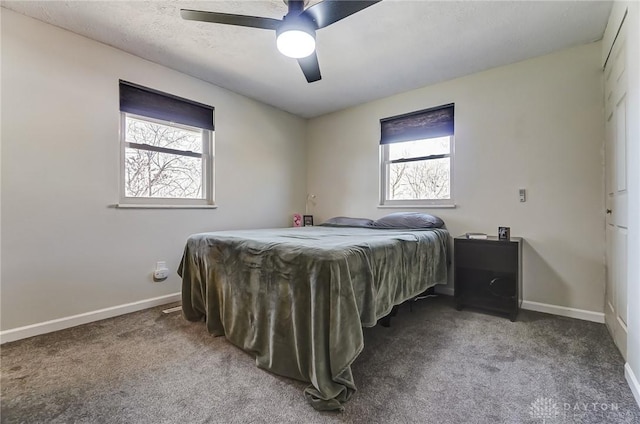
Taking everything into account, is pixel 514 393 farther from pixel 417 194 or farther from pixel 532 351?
pixel 417 194

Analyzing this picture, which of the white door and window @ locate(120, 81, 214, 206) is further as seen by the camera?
window @ locate(120, 81, 214, 206)

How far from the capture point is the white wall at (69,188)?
2043 mm

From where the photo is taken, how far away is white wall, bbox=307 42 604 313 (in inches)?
94.0

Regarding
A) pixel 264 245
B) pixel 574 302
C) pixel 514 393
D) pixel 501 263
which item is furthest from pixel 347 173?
pixel 514 393

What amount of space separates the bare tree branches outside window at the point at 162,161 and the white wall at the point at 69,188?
0.55 feet

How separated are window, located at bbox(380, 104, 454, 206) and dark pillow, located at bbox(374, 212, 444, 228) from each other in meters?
0.29

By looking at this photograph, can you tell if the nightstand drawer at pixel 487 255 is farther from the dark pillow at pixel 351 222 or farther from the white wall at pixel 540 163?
the dark pillow at pixel 351 222

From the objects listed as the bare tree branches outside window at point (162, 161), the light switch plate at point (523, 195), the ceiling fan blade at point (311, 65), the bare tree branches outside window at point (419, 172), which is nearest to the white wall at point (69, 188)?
the bare tree branches outside window at point (162, 161)

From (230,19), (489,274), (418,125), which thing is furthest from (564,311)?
(230,19)

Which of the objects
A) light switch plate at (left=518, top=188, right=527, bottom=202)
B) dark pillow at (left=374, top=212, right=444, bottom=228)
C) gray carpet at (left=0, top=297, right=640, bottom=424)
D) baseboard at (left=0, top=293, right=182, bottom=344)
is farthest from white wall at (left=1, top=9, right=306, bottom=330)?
light switch plate at (left=518, top=188, right=527, bottom=202)

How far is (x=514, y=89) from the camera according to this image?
108 inches

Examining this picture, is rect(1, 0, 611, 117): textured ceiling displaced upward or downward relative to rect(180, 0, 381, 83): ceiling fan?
upward

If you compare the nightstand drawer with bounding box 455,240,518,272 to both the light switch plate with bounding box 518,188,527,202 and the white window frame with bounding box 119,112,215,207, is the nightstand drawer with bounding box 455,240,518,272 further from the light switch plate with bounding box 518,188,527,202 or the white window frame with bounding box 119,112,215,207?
the white window frame with bounding box 119,112,215,207

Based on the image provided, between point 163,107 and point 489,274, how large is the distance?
3.59 meters
